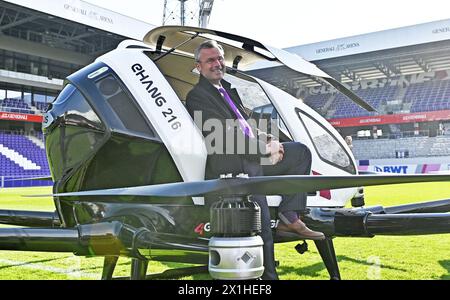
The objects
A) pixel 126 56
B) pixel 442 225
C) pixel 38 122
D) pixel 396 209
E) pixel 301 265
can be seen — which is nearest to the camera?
pixel 442 225

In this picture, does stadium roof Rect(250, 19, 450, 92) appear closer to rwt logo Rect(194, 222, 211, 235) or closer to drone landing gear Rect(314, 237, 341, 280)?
drone landing gear Rect(314, 237, 341, 280)

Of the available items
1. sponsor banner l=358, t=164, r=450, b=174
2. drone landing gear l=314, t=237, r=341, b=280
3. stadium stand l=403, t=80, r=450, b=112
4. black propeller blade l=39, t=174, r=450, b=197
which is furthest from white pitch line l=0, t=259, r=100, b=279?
stadium stand l=403, t=80, r=450, b=112

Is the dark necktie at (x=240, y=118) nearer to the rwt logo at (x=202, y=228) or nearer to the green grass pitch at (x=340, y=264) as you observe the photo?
the rwt logo at (x=202, y=228)

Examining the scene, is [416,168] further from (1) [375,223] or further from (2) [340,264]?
(1) [375,223]

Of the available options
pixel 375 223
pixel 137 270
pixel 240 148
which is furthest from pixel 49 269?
pixel 375 223

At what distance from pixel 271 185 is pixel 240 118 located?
0.86 metres

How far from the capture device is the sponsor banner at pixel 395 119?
115 feet

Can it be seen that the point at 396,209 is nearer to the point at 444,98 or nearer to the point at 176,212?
the point at 176,212

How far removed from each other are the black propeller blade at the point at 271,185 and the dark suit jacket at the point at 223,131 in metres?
0.52

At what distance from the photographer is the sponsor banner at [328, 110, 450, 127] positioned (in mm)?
34969

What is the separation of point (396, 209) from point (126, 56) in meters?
2.17

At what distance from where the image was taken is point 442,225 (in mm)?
2508

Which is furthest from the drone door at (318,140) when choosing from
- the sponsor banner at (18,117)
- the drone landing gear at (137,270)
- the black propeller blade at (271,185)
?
the sponsor banner at (18,117)
